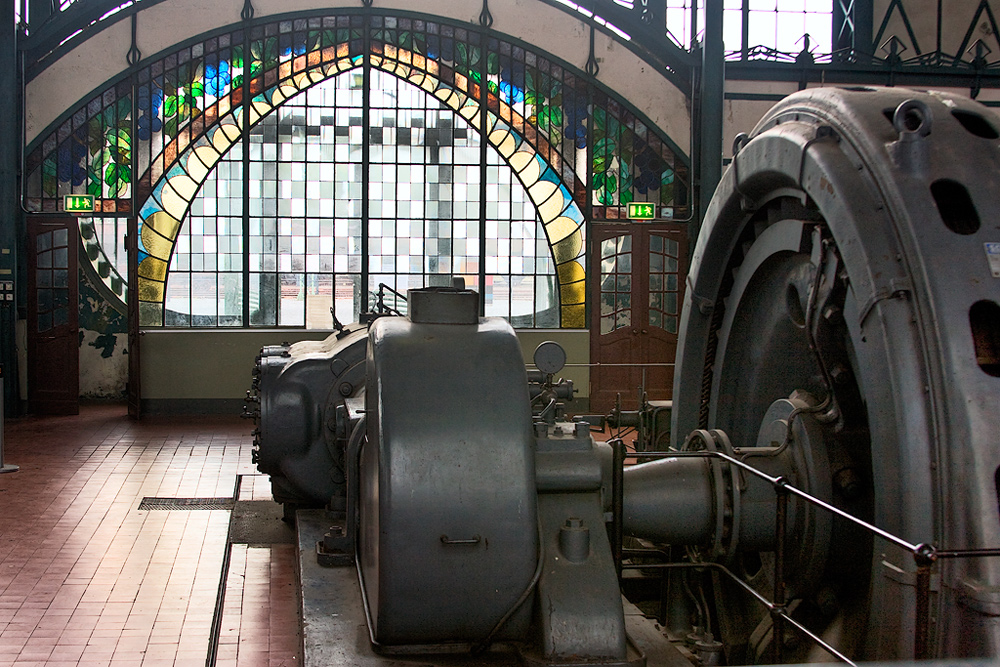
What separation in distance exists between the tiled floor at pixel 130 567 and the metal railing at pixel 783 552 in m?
1.44

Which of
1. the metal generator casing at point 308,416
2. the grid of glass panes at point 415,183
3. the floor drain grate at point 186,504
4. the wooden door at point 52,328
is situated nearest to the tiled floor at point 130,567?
the floor drain grate at point 186,504

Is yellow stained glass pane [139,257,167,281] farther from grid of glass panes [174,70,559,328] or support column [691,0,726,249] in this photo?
support column [691,0,726,249]

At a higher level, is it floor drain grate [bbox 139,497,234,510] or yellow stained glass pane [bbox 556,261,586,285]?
yellow stained glass pane [bbox 556,261,586,285]

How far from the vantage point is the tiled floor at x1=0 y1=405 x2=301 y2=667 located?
411 cm

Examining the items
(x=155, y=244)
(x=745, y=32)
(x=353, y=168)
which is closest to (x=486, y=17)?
(x=353, y=168)

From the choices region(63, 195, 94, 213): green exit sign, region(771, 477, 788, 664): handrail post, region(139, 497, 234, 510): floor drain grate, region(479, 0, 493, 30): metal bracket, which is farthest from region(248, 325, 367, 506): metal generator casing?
region(479, 0, 493, 30): metal bracket

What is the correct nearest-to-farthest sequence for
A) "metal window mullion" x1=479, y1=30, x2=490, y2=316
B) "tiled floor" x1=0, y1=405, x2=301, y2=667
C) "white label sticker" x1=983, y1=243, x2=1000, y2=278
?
"white label sticker" x1=983, y1=243, x2=1000, y2=278 → "tiled floor" x1=0, y1=405, x2=301, y2=667 → "metal window mullion" x1=479, y1=30, x2=490, y2=316

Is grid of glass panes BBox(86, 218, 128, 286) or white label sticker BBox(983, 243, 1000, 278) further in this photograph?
grid of glass panes BBox(86, 218, 128, 286)

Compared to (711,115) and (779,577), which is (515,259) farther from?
(779,577)

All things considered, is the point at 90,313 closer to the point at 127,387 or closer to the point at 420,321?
the point at 127,387

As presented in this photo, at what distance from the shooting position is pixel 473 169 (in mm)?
12016

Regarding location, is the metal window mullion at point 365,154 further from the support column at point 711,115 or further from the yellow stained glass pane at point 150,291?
the support column at point 711,115

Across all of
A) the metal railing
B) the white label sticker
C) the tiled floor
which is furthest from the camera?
the tiled floor

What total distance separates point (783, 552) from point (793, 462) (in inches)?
18.1
